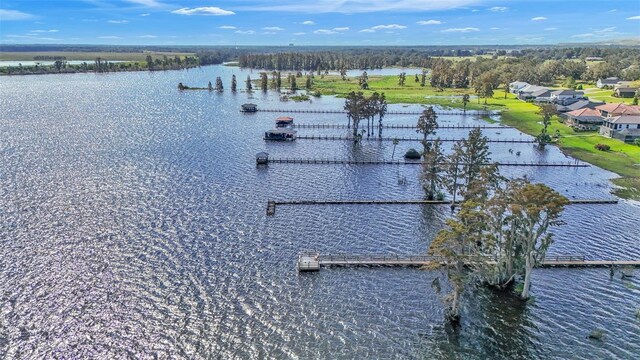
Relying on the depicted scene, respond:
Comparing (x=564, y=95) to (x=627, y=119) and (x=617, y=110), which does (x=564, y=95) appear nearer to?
(x=617, y=110)

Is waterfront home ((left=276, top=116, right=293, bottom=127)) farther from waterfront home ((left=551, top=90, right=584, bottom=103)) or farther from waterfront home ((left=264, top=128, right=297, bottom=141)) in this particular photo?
waterfront home ((left=551, top=90, right=584, bottom=103))

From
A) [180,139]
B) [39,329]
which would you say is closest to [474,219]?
[39,329]

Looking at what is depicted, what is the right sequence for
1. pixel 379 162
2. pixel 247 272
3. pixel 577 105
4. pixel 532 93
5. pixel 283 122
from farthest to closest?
pixel 532 93, pixel 577 105, pixel 283 122, pixel 379 162, pixel 247 272

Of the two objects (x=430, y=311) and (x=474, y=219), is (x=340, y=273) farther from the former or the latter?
(x=474, y=219)

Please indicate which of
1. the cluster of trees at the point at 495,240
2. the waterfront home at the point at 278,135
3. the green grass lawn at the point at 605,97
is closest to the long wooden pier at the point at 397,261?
the cluster of trees at the point at 495,240

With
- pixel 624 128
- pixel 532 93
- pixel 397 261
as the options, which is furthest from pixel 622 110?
pixel 397 261

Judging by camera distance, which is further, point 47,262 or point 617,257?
point 617,257
